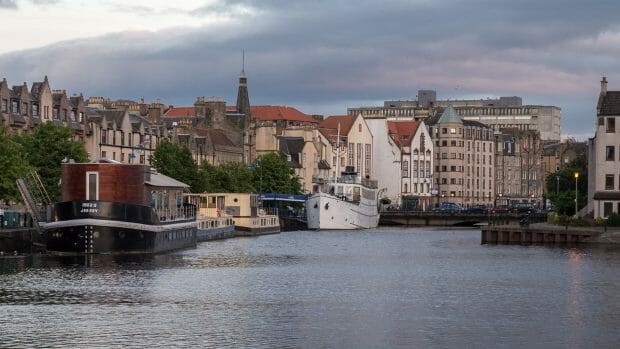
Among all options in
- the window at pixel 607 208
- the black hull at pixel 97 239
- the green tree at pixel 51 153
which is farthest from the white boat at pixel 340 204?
the black hull at pixel 97 239

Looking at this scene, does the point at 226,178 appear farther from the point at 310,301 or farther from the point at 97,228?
the point at 310,301

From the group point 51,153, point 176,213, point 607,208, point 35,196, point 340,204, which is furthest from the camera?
point 340,204

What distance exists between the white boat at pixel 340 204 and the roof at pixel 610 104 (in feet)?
167

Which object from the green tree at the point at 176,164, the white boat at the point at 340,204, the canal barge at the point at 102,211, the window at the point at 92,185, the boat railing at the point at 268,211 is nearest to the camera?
the canal barge at the point at 102,211

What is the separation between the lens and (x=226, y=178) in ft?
589

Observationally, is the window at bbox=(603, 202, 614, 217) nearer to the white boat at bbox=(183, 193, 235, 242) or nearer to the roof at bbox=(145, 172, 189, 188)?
the white boat at bbox=(183, 193, 235, 242)

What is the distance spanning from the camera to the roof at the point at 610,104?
142625 mm

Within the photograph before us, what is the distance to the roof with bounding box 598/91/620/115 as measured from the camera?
142625mm

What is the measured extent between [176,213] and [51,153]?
13193 mm

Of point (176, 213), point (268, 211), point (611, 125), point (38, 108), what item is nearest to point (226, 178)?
point (268, 211)

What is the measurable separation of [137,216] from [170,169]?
5961 cm

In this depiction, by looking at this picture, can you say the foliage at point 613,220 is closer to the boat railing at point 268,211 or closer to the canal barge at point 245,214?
the canal barge at point 245,214

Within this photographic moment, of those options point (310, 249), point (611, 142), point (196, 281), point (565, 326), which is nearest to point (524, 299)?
point (565, 326)

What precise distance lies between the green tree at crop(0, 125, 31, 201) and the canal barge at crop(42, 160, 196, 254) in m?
5.68
